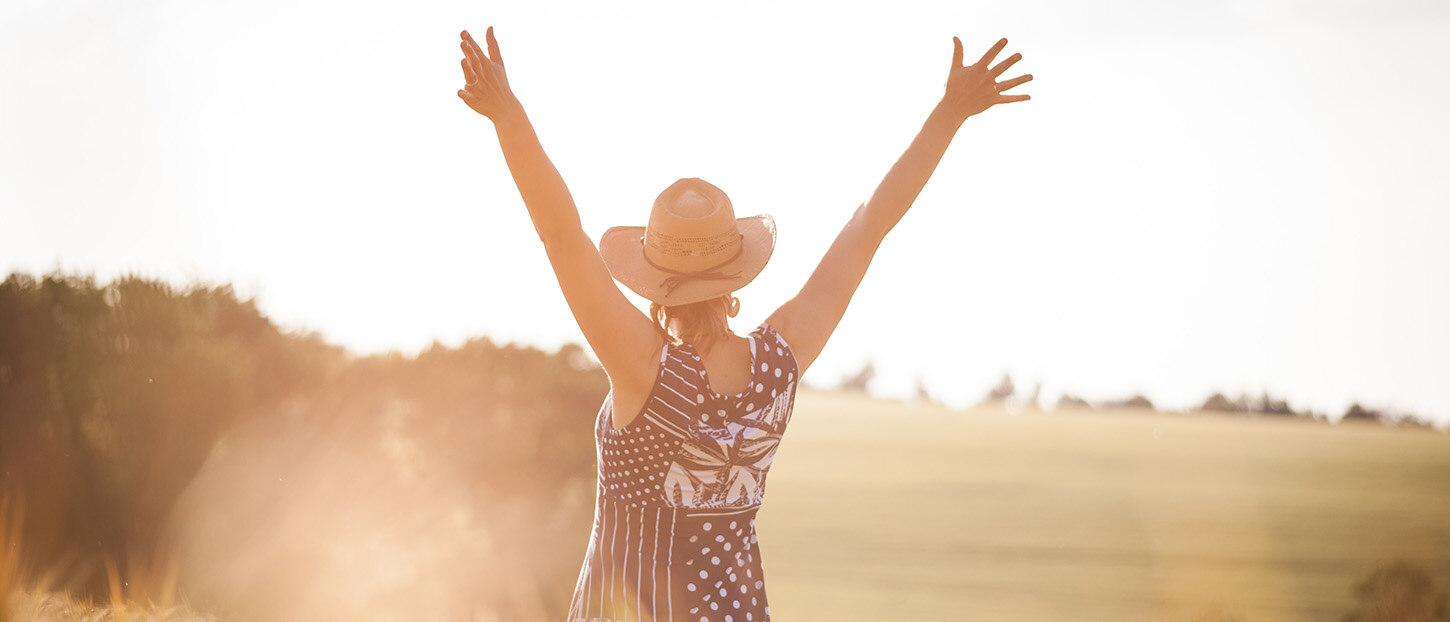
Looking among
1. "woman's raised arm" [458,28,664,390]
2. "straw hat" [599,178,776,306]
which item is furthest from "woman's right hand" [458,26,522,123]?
A: "straw hat" [599,178,776,306]

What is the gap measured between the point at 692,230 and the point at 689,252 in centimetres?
5

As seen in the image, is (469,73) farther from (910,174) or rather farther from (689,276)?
(910,174)

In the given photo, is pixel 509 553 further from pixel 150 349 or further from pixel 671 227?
pixel 671 227

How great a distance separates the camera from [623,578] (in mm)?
2475

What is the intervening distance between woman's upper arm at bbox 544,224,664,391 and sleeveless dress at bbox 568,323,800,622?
0.05 meters

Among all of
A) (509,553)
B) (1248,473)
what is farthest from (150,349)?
(1248,473)

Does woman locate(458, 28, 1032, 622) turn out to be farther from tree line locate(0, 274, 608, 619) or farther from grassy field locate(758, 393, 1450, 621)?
grassy field locate(758, 393, 1450, 621)

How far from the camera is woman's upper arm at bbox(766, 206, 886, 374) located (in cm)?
260

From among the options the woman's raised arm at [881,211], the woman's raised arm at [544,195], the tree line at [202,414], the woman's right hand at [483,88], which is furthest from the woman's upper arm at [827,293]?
the tree line at [202,414]

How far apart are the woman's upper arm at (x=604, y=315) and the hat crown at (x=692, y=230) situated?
0.75 feet

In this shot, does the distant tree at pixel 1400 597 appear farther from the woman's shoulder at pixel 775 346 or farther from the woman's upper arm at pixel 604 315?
the woman's upper arm at pixel 604 315

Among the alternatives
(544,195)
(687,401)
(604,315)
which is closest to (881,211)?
(687,401)

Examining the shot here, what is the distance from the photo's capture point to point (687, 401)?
235 cm

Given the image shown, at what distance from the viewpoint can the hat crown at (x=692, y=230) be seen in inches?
99.1
